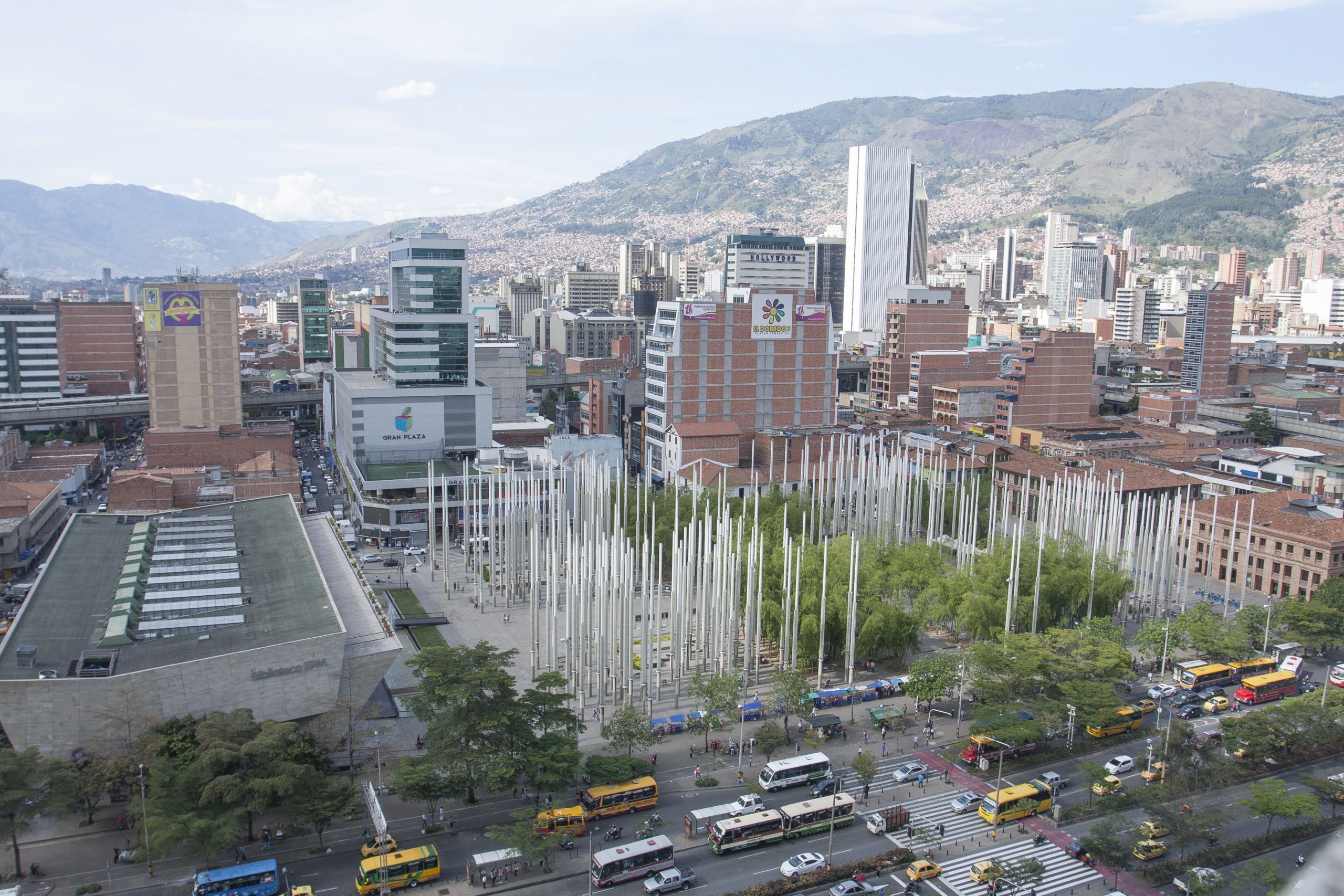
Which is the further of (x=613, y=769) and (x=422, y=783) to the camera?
(x=613, y=769)

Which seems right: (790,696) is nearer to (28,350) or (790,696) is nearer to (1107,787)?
(1107,787)

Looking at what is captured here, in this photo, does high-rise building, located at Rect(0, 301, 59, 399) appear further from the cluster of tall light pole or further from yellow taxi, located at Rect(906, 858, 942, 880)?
yellow taxi, located at Rect(906, 858, 942, 880)

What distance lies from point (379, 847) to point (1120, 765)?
1310 inches

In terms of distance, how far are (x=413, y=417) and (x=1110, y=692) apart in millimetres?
70356

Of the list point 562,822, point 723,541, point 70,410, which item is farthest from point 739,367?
point 70,410

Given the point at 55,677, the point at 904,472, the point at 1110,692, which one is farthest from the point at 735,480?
the point at 55,677

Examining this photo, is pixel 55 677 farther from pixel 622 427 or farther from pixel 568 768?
pixel 622 427

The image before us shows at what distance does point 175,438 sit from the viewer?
10012 cm

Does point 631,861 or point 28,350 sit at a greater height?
point 28,350

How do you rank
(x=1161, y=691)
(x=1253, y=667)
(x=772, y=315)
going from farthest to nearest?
(x=772, y=315) < (x=1253, y=667) < (x=1161, y=691)

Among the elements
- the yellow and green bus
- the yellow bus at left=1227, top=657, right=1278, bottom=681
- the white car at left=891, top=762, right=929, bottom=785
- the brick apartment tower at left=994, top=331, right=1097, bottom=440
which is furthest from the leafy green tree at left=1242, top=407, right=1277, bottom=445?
the yellow and green bus

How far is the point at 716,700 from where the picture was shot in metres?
48.2

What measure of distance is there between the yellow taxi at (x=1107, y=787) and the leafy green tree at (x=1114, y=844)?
3.83m

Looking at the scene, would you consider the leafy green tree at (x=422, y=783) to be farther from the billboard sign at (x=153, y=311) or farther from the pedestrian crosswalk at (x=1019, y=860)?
the billboard sign at (x=153, y=311)
